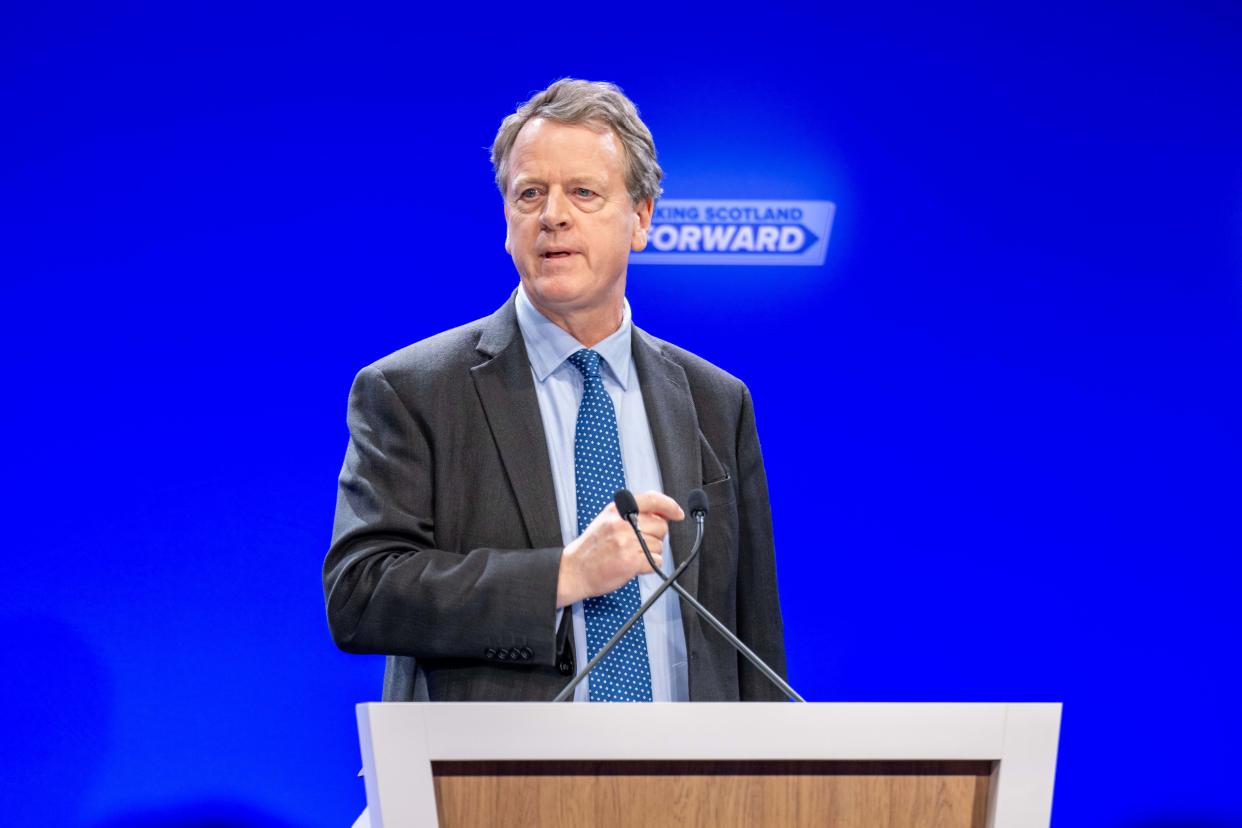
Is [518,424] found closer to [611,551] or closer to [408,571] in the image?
[408,571]

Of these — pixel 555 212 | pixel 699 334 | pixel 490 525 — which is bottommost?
pixel 490 525

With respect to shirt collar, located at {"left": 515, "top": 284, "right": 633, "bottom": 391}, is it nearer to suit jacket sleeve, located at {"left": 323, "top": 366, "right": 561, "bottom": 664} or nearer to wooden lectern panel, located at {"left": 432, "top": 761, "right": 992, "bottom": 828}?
suit jacket sleeve, located at {"left": 323, "top": 366, "right": 561, "bottom": 664}

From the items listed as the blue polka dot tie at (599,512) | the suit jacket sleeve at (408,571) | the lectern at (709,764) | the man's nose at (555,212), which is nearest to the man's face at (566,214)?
the man's nose at (555,212)

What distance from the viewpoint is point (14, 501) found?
3023mm

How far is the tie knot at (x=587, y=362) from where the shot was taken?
1.87 metres

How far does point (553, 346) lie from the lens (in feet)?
6.15

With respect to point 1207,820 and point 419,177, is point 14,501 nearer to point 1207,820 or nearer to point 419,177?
point 419,177

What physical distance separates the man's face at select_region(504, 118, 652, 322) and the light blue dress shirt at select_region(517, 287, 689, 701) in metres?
0.05

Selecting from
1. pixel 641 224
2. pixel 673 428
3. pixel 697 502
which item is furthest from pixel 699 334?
pixel 697 502

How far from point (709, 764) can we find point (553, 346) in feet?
2.81

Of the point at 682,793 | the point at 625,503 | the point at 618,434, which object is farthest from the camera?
the point at 618,434

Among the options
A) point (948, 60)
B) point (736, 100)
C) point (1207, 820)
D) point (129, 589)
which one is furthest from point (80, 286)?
point (1207, 820)

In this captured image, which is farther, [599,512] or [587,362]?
[587,362]

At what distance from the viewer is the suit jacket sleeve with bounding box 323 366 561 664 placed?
5.08ft
